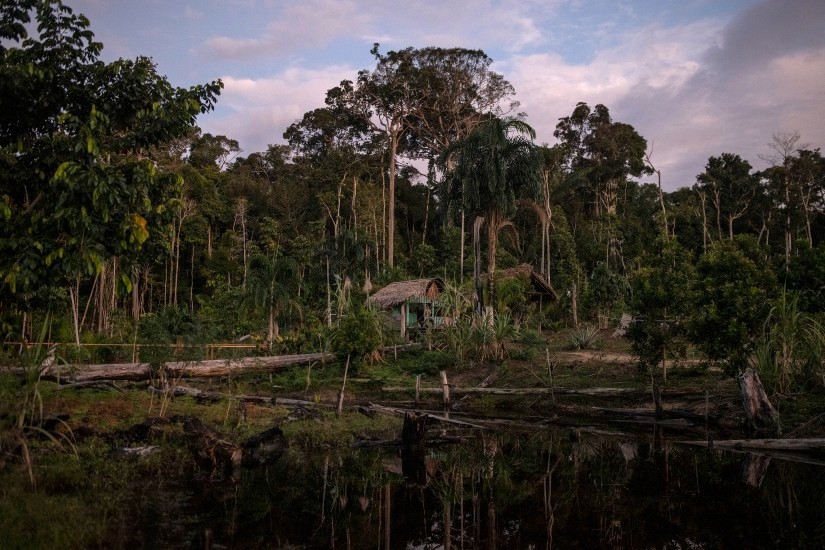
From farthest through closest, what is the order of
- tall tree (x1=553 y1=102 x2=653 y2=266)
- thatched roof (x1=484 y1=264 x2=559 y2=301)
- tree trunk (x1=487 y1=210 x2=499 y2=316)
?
tall tree (x1=553 y1=102 x2=653 y2=266) → thatched roof (x1=484 y1=264 x2=559 y2=301) → tree trunk (x1=487 y1=210 x2=499 y2=316)

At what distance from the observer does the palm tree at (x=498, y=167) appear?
2075 centimetres

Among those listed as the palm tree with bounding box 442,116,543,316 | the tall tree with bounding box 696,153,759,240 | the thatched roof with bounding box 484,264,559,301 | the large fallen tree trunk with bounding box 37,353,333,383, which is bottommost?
the large fallen tree trunk with bounding box 37,353,333,383

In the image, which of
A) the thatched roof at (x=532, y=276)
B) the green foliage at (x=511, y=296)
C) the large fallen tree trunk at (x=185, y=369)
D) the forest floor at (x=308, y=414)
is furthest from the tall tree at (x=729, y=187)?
the large fallen tree trunk at (x=185, y=369)

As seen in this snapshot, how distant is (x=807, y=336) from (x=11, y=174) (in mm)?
13392

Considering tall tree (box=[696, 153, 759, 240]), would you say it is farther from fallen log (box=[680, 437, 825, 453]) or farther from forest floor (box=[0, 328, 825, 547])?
fallen log (box=[680, 437, 825, 453])

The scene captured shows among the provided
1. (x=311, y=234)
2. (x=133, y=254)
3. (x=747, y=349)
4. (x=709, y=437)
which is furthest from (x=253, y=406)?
(x=311, y=234)

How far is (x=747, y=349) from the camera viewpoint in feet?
37.2

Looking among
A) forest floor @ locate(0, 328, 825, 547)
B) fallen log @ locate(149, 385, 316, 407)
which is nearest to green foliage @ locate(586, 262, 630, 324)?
forest floor @ locate(0, 328, 825, 547)

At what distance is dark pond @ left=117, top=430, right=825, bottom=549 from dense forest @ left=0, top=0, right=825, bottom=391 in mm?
3110

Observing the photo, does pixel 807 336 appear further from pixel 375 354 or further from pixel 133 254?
pixel 133 254

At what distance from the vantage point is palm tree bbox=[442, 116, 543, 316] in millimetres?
20750

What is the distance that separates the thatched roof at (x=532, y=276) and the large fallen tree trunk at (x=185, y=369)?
13548 mm

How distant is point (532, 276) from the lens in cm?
3053

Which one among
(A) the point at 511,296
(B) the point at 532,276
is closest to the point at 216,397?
(A) the point at 511,296
